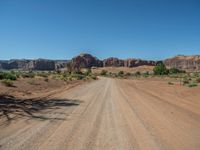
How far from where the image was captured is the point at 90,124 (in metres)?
10.1

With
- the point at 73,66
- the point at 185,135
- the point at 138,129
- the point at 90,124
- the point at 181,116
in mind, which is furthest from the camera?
the point at 73,66

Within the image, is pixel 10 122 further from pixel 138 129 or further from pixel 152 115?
pixel 152 115

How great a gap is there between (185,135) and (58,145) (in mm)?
3908

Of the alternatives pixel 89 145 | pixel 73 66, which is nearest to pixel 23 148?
pixel 89 145

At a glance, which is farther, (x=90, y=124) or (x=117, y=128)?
(x=90, y=124)

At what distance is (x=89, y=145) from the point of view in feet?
23.7

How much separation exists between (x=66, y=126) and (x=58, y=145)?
2.39 metres

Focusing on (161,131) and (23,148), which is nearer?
(23,148)

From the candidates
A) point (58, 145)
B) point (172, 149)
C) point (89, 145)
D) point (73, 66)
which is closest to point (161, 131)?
point (172, 149)

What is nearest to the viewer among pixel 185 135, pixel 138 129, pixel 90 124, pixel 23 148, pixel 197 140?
pixel 23 148

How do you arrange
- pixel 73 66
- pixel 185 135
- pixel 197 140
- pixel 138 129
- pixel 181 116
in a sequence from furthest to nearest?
pixel 73 66 → pixel 181 116 → pixel 138 129 → pixel 185 135 → pixel 197 140

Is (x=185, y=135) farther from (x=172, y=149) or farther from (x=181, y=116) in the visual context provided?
(x=181, y=116)

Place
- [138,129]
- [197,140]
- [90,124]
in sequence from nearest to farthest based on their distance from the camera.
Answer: [197,140] → [138,129] → [90,124]

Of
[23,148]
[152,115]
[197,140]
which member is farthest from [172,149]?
[152,115]
